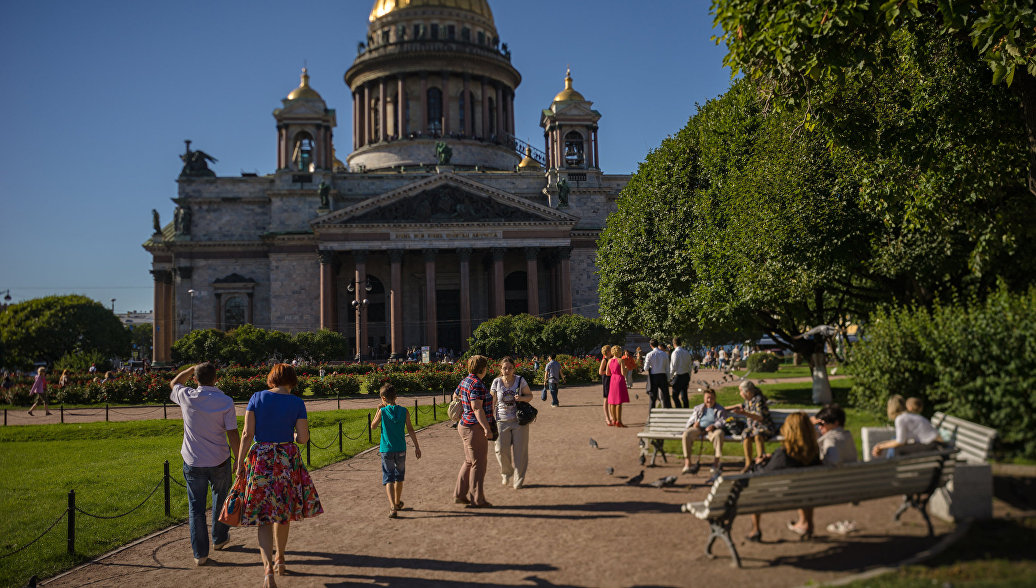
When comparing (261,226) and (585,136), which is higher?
(585,136)

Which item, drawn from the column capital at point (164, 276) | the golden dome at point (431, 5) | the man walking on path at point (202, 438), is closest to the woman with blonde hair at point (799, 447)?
the man walking on path at point (202, 438)

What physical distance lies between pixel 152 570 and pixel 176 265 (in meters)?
52.4

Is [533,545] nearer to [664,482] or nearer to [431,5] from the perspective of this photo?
[664,482]

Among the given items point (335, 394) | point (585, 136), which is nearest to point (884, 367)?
point (335, 394)

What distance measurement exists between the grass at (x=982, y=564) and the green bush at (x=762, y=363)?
3184 cm

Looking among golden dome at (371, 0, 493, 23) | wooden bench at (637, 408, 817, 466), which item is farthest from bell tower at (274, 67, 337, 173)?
wooden bench at (637, 408, 817, 466)

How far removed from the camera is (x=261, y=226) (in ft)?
187

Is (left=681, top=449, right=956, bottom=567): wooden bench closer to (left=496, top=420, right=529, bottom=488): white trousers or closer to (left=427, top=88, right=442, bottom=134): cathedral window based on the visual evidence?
(left=496, top=420, right=529, bottom=488): white trousers

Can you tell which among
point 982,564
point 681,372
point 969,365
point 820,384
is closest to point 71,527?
point 982,564

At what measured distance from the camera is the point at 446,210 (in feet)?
173

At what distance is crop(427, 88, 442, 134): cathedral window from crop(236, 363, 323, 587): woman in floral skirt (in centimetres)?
5948

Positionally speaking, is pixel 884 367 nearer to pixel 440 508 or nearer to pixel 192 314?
pixel 440 508

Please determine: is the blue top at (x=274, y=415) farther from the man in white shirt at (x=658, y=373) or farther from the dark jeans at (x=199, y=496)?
the man in white shirt at (x=658, y=373)

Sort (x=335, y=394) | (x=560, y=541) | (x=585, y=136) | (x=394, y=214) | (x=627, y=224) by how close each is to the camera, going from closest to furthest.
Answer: (x=560, y=541), (x=627, y=224), (x=335, y=394), (x=394, y=214), (x=585, y=136)
